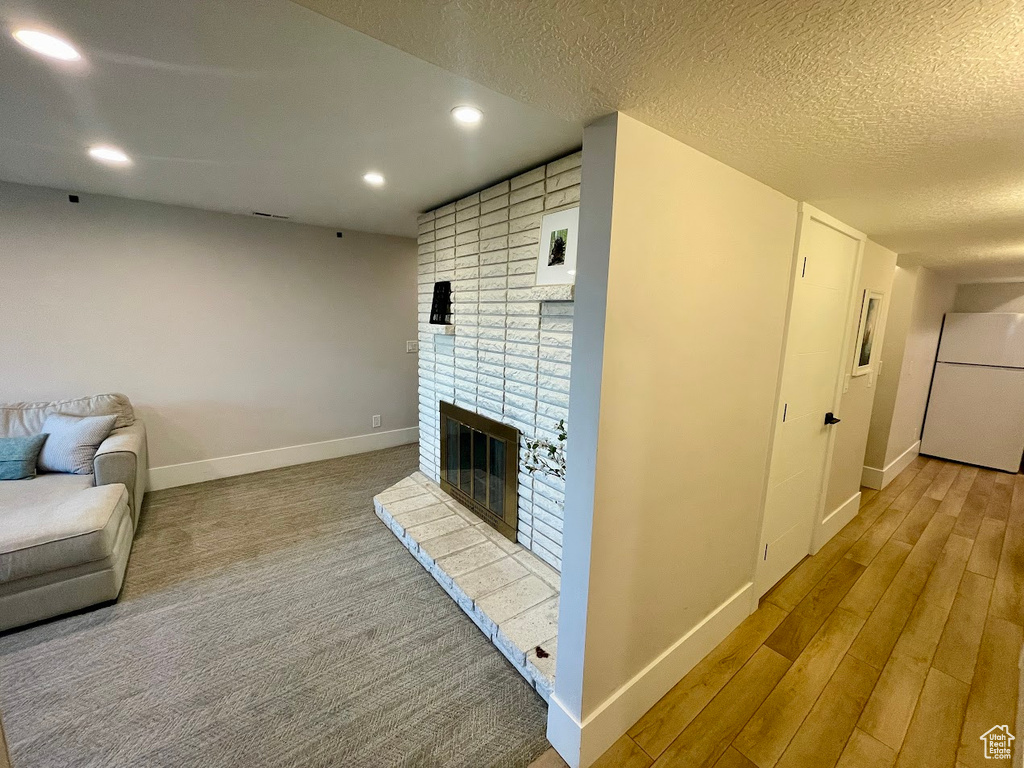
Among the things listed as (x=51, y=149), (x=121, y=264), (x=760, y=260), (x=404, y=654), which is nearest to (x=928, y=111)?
(x=760, y=260)

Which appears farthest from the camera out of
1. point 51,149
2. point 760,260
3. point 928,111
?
point 51,149

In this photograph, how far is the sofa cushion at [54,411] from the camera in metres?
2.69

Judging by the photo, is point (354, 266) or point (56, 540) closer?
point (56, 540)

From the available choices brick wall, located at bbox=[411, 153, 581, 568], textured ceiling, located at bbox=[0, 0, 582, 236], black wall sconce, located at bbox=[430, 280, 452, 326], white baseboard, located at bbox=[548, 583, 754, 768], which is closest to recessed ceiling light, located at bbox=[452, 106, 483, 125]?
textured ceiling, located at bbox=[0, 0, 582, 236]

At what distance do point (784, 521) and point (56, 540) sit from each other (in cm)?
371

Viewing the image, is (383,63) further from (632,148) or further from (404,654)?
(404,654)

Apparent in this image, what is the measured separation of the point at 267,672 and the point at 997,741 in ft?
9.45

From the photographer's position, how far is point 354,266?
13.3ft

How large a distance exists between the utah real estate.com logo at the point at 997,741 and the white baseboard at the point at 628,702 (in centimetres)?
88

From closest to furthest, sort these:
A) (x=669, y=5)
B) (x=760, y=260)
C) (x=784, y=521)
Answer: (x=669, y=5) < (x=760, y=260) < (x=784, y=521)

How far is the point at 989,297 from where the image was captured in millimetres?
4512

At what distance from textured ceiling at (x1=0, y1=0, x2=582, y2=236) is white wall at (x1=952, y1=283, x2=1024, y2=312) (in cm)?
576

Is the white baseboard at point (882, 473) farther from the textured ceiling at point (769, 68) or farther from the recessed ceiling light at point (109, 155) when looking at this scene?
the recessed ceiling light at point (109, 155)

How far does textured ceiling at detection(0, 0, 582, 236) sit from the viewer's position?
1.14 metres
